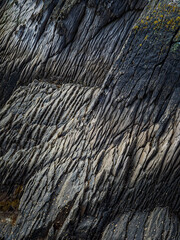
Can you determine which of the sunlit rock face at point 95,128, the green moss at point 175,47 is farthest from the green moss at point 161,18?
the green moss at point 175,47

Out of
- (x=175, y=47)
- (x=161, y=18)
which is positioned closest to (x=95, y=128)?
(x=175, y=47)

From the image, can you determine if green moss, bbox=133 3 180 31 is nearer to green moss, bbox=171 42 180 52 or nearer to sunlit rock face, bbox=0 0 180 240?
sunlit rock face, bbox=0 0 180 240

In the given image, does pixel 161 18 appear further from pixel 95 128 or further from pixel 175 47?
pixel 95 128

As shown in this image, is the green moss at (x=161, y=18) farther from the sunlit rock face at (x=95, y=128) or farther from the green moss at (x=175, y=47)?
the green moss at (x=175, y=47)

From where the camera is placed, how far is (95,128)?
9680mm

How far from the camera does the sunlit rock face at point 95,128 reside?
835 cm

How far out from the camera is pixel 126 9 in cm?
1116

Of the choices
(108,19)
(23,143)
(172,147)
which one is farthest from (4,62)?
(172,147)

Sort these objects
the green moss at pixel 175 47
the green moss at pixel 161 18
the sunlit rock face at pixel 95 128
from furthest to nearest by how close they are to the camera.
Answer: the green moss at pixel 161 18 → the green moss at pixel 175 47 → the sunlit rock face at pixel 95 128

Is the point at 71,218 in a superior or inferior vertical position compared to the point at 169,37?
inferior

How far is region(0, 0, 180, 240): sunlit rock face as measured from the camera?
835 centimetres

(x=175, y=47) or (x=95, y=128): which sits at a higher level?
(x=175, y=47)

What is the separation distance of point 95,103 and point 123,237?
5658 millimetres

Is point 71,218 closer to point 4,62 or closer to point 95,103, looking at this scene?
point 95,103
